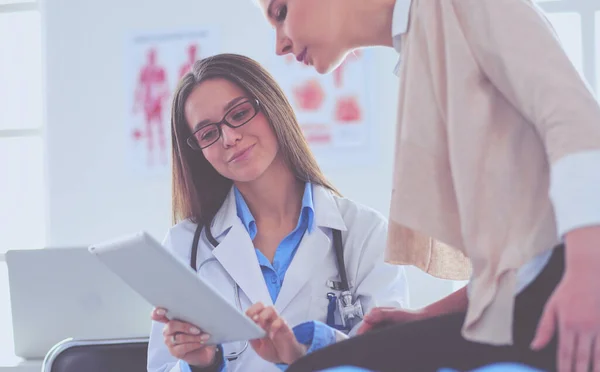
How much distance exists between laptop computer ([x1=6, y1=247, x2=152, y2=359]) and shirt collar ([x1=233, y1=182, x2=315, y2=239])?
1.25ft

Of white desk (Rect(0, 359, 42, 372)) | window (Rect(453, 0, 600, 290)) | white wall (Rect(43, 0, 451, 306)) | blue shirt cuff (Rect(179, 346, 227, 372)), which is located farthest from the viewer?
white wall (Rect(43, 0, 451, 306))

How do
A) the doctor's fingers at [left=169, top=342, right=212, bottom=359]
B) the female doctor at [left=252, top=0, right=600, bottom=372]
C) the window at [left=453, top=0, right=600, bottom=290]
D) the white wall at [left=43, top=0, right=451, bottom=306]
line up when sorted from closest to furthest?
the female doctor at [left=252, top=0, right=600, bottom=372]
the doctor's fingers at [left=169, top=342, right=212, bottom=359]
the window at [left=453, top=0, right=600, bottom=290]
the white wall at [left=43, top=0, right=451, bottom=306]

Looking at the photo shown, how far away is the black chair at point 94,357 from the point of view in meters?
1.57

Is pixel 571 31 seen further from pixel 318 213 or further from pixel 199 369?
pixel 199 369

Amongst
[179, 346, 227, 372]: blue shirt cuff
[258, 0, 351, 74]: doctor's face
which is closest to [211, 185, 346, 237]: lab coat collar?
[179, 346, 227, 372]: blue shirt cuff

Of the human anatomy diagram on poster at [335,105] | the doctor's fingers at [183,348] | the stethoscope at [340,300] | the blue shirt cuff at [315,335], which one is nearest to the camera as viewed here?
the blue shirt cuff at [315,335]

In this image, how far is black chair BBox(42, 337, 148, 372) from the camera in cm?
157

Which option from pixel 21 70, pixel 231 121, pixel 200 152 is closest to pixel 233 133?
pixel 231 121

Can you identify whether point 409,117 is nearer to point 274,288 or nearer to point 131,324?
point 274,288

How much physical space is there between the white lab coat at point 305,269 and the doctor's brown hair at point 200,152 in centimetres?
7

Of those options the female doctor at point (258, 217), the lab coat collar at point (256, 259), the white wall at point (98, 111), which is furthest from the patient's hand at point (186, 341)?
the white wall at point (98, 111)

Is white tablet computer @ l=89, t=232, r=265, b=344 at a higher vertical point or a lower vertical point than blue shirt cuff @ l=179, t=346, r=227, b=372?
higher

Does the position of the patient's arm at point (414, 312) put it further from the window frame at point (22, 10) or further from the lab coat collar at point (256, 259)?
the window frame at point (22, 10)

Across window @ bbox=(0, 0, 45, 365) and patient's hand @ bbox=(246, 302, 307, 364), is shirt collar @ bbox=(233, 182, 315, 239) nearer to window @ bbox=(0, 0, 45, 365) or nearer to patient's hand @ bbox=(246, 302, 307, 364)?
patient's hand @ bbox=(246, 302, 307, 364)
